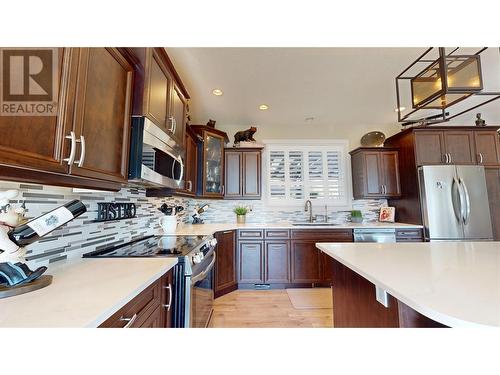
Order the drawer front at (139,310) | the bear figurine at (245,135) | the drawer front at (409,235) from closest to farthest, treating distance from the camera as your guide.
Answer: the drawer front at (139,310) < the drawer front at (409,235) < the bear figurine at (245,135)

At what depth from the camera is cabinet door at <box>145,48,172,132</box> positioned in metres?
1.35

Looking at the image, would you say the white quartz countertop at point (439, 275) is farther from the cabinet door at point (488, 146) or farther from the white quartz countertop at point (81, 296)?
the cabinet door at point (488, 146)

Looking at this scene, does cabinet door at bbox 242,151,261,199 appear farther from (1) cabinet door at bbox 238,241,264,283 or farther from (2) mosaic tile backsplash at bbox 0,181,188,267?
(2) mosaic tile backsplash at bbox 0,181,188,267

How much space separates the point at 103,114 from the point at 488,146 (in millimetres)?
4469

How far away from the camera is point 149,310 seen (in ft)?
3.24

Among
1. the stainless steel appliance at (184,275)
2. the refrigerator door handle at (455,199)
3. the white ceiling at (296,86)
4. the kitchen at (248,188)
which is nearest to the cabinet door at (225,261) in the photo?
the kitchen at (248,188)

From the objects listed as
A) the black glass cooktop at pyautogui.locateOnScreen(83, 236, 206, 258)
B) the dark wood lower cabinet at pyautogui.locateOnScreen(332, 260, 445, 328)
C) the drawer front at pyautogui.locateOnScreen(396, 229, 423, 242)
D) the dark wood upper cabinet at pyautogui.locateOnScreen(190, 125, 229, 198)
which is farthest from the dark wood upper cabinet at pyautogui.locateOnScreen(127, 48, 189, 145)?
the drawer front at pyautogui.locateOnScreen(396, 229, 423, 242)

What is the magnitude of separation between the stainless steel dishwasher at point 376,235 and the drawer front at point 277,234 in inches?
37.7

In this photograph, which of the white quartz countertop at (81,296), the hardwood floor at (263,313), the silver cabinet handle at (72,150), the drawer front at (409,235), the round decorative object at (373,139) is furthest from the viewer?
the round decorative object at (373,139)

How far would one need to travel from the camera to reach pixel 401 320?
35.7 inches

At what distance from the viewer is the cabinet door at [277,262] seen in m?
3.05
